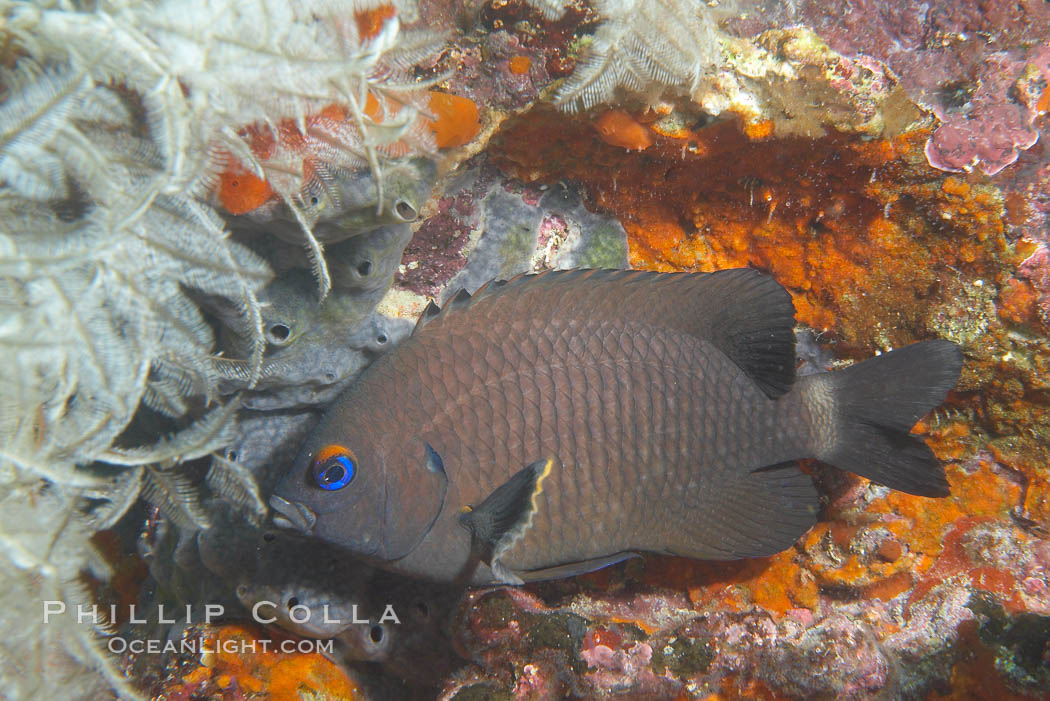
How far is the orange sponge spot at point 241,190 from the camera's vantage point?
6.27 ft

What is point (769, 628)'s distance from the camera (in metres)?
2.74

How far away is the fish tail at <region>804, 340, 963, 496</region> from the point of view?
8.18 feet

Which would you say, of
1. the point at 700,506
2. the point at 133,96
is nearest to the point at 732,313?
the point at 700,506

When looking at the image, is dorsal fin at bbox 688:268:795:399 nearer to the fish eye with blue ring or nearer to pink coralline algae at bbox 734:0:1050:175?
pink coralline algae at bbox 734:0:1050:175

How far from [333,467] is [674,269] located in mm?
2293

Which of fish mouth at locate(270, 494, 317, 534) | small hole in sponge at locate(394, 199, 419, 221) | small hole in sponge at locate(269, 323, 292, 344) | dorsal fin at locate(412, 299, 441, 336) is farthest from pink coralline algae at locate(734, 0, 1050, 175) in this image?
fish mouth at locate(270, 494, 317, 534)

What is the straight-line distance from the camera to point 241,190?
1.97m

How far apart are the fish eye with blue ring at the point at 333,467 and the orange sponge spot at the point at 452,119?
1.36m

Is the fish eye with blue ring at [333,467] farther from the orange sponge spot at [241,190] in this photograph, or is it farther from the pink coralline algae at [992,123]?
the pink coralline algae at [992,123]

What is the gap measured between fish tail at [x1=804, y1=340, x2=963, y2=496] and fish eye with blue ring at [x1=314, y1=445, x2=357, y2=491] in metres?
2.05

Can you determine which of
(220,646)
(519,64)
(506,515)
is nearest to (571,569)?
(506,515)

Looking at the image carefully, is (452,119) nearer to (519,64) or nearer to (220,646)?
(519,64)

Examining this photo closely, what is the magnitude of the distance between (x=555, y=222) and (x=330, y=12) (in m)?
1.73

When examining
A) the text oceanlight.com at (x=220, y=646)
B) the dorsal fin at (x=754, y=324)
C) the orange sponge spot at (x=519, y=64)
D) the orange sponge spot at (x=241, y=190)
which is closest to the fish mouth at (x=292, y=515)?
the orange sponge spot at (x=241, y=190)
